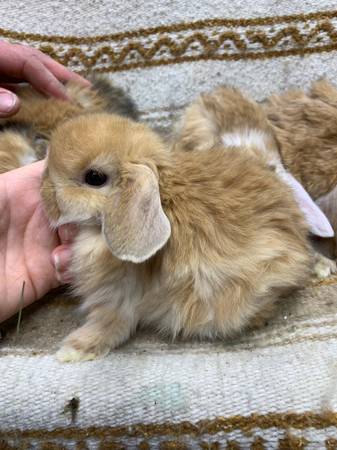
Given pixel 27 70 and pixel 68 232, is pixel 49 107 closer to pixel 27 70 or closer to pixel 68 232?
pixel 27 70

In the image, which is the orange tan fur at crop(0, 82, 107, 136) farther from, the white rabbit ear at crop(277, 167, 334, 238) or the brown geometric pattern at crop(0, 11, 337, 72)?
the white rabbit ear at crop(277, 167, 334, 238)

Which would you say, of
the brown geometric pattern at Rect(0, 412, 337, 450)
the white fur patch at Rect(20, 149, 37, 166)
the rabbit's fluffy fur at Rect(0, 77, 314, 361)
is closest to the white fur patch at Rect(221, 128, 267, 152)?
the rabbit's fluffy fur at Rect(0, 77, 314, 361)

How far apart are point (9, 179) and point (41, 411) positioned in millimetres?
823

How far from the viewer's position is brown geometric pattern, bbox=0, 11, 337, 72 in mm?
2521

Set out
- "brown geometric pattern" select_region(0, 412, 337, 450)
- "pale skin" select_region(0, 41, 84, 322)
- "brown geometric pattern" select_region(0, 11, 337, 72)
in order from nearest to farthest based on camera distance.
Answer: "brown geometric pattern" select_region(0, 412, 337, 450)
"pale skin" select_region(0, 41, 84, 322)
"brown geometric pattern" select_region(0, 11, 337, 72)

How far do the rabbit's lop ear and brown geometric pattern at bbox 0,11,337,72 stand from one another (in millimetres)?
1578

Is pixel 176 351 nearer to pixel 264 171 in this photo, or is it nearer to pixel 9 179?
pixel 264 171

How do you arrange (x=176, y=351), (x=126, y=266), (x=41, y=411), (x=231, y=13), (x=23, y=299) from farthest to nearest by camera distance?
(x=231, y=13)
(x=23, y=299)
(x=176, y=351)
(x=126, y=266)
(x=41, y=411)

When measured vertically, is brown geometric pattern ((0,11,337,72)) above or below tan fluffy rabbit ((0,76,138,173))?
above

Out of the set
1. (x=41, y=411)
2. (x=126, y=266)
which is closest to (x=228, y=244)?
(x=126, y=266)

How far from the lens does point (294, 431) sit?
120cm

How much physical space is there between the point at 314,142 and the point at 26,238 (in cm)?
122

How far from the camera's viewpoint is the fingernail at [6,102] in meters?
1.97

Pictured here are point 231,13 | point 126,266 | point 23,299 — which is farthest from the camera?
point 231,13
